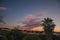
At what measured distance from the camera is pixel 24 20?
383cm

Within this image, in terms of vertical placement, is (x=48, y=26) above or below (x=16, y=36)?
above

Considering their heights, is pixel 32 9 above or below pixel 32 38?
above

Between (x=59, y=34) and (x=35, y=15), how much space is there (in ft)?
2.10

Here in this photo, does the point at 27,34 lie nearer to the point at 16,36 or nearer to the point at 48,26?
the point at 16,36

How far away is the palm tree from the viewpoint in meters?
3.71

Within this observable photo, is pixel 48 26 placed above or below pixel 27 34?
above

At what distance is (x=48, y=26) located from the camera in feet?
12.4

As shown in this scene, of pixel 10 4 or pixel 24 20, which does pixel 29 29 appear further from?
pixel 10 4

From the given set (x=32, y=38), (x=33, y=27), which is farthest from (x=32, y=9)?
(x=32, y=38)

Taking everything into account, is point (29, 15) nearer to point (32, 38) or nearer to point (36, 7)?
point (36, 7)

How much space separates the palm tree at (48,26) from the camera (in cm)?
371

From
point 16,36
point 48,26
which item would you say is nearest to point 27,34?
point 16,36

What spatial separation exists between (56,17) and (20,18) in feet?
2.46

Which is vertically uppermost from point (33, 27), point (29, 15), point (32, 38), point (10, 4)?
point (10, 4)
